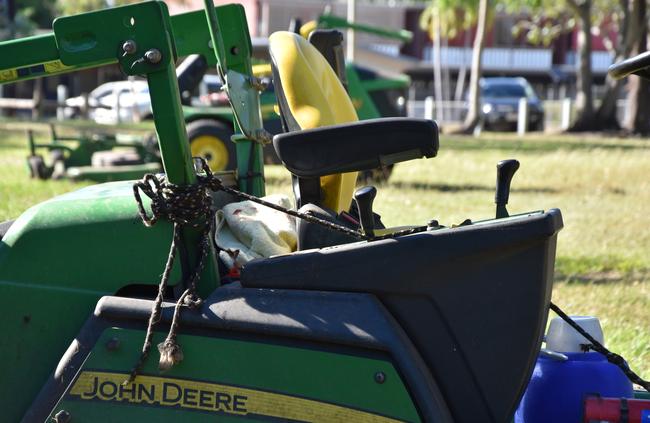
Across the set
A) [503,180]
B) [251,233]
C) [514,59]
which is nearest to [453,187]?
[251,233]

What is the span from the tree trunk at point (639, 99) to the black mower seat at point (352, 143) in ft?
69.1

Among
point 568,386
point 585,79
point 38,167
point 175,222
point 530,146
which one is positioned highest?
point 175,222

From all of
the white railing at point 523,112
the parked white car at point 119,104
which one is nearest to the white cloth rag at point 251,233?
the parked white car at point 119,104

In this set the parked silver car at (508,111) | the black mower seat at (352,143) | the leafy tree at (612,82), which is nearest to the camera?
the black mower seat at (352,143)

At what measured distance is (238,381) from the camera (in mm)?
2426

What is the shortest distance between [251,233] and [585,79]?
76.8 ft

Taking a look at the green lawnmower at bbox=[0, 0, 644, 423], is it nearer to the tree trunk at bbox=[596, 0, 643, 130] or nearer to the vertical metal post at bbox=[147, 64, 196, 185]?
the vertical metal post at bbox=[147, 64, 196, 185]

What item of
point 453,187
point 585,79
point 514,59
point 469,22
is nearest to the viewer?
point 453,187

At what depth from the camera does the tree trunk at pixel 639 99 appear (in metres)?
22.6

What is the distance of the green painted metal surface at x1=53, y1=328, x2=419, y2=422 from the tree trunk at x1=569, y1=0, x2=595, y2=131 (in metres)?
22.9

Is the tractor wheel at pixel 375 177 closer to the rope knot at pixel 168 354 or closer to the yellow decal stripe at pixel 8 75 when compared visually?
the yellow decal stripe at pixel 8 75

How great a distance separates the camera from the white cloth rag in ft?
9.12

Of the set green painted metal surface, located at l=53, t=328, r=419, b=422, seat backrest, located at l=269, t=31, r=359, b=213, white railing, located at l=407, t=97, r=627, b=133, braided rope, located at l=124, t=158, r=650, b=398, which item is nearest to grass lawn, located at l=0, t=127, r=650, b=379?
seat backrest, located at l=269, t=31, r=359, b=213

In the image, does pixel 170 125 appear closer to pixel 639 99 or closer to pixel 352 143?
pixel 352 143
